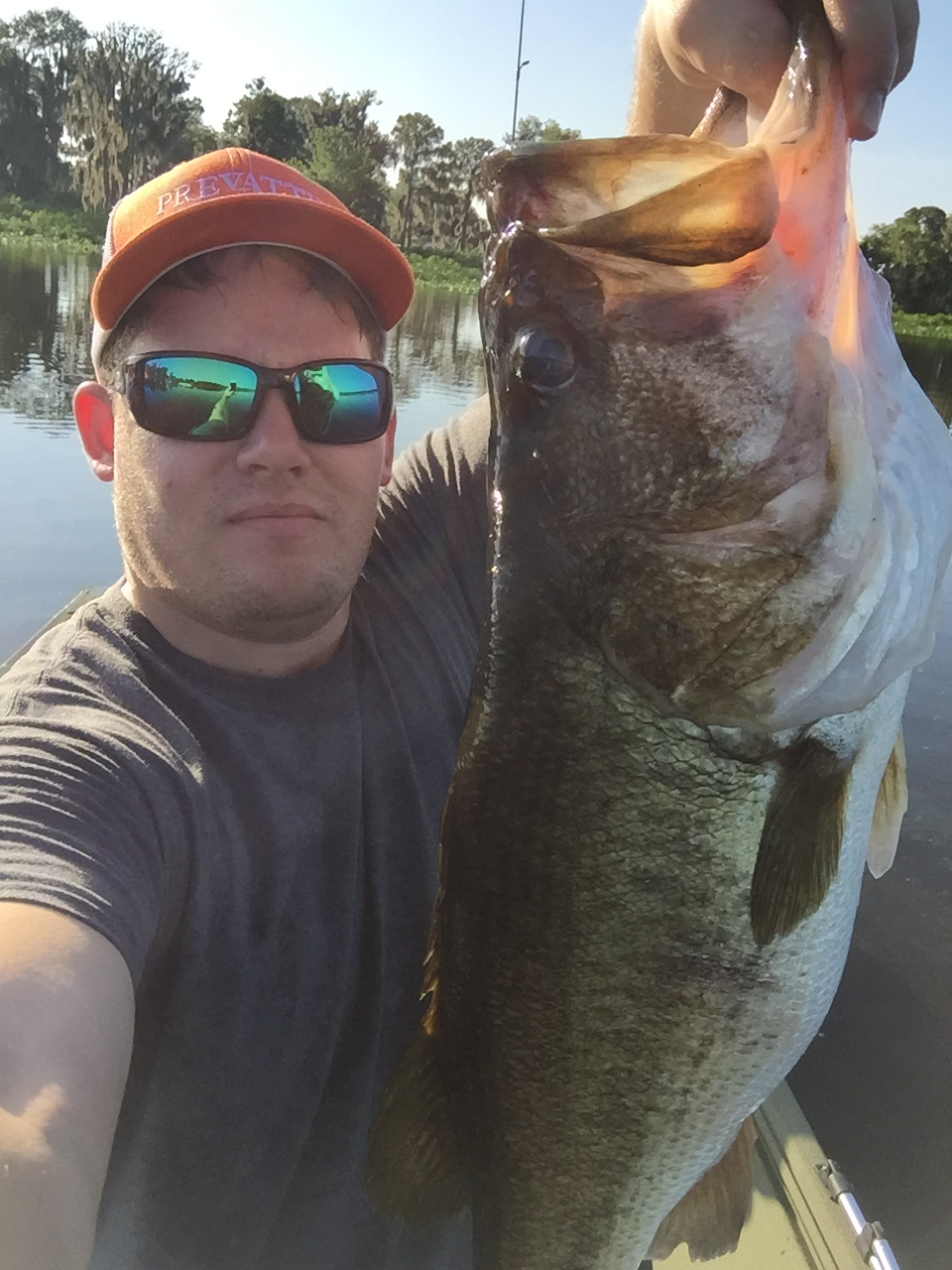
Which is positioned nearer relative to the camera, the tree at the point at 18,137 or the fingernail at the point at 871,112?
the fingernail at the point at 871,112

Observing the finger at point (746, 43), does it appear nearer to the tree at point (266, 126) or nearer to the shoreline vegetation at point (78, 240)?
the shoreline vegetation at point (78, 240)

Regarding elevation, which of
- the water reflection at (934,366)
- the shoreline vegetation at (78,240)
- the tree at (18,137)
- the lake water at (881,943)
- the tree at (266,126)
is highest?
the tree at (18,137)

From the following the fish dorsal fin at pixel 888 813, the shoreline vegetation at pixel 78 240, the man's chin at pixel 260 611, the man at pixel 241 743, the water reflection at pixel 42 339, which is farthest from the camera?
the shoreline vegetation at pixel 78 240

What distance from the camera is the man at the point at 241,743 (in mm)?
1634

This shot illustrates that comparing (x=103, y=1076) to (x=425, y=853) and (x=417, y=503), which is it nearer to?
(x=425, y=853)

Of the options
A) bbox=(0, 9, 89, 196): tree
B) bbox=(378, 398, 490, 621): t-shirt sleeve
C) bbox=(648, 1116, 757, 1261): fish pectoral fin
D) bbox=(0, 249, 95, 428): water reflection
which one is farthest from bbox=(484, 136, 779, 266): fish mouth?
bbox=(0, 9, 89, 196): tree

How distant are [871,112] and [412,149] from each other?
87.2 meters

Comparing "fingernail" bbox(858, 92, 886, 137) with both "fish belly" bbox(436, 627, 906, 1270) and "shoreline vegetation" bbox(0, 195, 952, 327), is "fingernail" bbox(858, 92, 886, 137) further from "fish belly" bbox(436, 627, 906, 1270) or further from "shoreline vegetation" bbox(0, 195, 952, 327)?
"shoreline vegetation" bbox(0, 195, 952, 327)

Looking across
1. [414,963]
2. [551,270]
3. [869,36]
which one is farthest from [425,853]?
[869,36]

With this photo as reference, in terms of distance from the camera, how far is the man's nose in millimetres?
2010

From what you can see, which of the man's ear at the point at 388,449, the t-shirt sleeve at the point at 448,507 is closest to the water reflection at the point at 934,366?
the t-shirt sleeve at the point at 448,507

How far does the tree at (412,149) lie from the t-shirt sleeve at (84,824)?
8345 centimetres

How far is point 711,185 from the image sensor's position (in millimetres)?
1210

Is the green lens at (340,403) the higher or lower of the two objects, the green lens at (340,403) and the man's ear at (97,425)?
the lower
